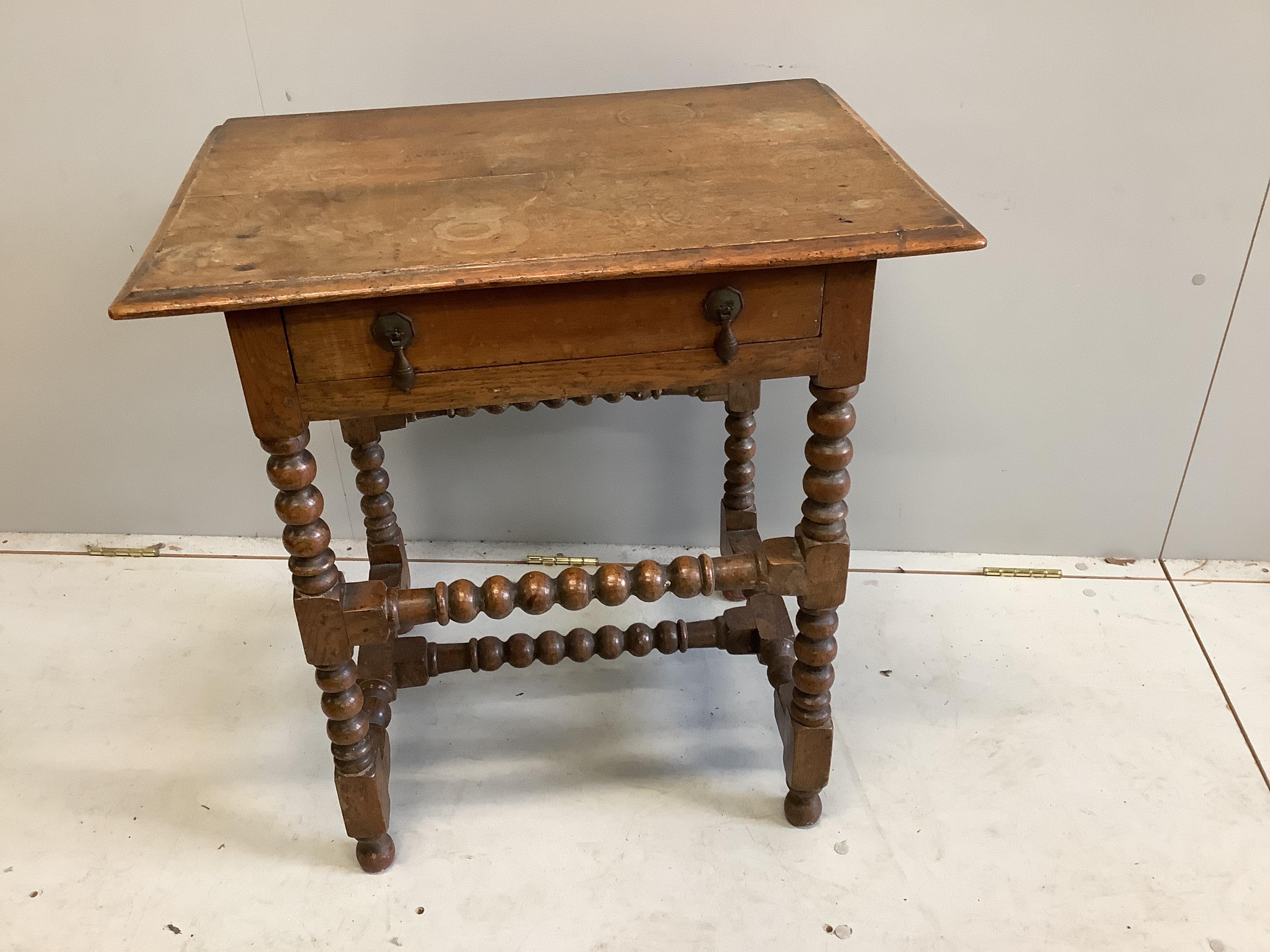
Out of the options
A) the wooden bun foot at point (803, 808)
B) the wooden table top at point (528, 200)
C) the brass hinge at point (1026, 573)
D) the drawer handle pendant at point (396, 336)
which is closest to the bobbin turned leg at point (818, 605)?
the wooden bun foot at point (803, 808)

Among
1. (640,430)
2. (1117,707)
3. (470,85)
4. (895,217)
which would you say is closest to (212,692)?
(640,430)

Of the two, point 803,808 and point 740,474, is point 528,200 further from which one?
point 803,808

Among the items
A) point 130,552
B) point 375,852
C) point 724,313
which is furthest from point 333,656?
point 130,552

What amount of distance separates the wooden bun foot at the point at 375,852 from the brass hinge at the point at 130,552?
105 centimetres

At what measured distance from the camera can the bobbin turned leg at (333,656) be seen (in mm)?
1260

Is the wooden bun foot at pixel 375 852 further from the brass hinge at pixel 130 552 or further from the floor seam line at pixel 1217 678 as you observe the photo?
the floor seam line at pixel 1217 678

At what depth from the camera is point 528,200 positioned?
1.27m

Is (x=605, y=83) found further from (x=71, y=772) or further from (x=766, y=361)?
(x=71, y=772)

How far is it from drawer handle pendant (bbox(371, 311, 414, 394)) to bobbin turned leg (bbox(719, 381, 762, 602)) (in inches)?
31.6

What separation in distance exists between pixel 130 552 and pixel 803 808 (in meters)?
1.61

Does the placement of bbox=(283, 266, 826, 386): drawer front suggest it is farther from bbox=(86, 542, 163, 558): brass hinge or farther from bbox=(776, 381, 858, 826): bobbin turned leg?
bbox=(86, 542, 163, 558): brass hinge

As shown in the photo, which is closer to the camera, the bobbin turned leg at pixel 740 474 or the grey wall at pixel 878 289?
the grey wall at pixel 878 289

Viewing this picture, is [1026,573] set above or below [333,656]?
below

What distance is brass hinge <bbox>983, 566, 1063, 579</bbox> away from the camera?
2156 mm
